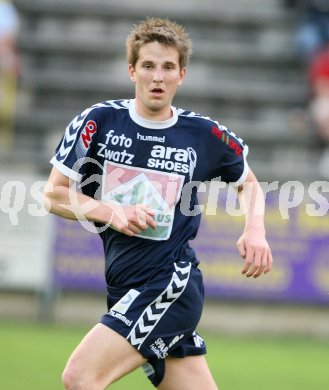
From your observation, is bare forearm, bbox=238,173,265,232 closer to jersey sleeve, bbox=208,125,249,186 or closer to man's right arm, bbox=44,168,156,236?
jersey sleeve, bbox=208,125,249,186

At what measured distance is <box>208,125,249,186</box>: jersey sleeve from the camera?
532 centimetres

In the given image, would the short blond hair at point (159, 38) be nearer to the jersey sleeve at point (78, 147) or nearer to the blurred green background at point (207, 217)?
→ the jersey sleeve at point (78, 147)

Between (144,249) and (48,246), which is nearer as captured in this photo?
(144,249)

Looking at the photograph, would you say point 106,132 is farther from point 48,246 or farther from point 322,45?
point 322,45

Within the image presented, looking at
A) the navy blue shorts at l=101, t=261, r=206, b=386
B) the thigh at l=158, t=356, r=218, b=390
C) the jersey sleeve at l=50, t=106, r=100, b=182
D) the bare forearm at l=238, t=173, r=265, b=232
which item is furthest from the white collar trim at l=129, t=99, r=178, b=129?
the thigh at l=158, t=356, r=218, b=390

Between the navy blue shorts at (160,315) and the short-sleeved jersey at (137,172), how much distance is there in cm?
7

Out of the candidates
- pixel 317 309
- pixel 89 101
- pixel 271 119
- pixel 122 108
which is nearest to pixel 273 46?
pixel 271 119

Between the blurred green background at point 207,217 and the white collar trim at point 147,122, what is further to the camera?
the blurred green background at point 207,217

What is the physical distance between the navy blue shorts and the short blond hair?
40.8 inches

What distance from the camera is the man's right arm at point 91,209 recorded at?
4734mm

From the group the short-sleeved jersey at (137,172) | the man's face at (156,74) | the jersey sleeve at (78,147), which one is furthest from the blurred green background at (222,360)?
the man's face at (156,74)

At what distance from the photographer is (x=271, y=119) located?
53.9 feet

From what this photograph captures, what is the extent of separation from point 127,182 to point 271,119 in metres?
11.5

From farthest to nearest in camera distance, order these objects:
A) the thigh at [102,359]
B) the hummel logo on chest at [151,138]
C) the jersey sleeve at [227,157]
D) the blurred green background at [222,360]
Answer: the blurred green background at [222,360] < the jersey sleeve at [227,157] < the hummel logo on chest at [151,138] < the thigh at [102,359]
